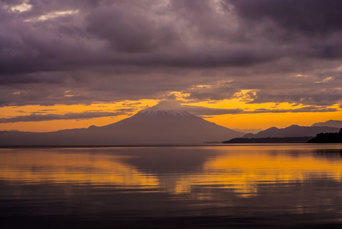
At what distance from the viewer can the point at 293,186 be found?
1313 inches

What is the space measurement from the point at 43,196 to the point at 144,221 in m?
11.1

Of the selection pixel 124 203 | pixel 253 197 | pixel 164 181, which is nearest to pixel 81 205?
pixel 124 203

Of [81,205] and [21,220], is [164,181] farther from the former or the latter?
→ [21,220]

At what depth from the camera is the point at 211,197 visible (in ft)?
89.0

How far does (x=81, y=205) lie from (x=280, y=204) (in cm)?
1093

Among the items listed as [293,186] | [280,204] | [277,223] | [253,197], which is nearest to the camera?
[277,223]

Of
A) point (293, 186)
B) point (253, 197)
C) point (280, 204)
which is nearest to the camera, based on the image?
point (280, 204)

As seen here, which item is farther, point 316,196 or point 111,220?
point 316,196

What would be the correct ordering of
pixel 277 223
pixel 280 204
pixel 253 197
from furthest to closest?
1. pixel 253 197
2. pixel 280 204
3. pixel 277 223

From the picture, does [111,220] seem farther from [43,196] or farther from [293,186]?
[293,186]

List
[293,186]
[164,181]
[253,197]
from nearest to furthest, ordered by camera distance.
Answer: [253,197] → [293,186] → [164,181]

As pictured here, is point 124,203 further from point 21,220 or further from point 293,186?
point 293,186

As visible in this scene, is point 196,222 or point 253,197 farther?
point 253,197

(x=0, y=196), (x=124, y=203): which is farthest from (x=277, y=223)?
(x=0, y=196)
